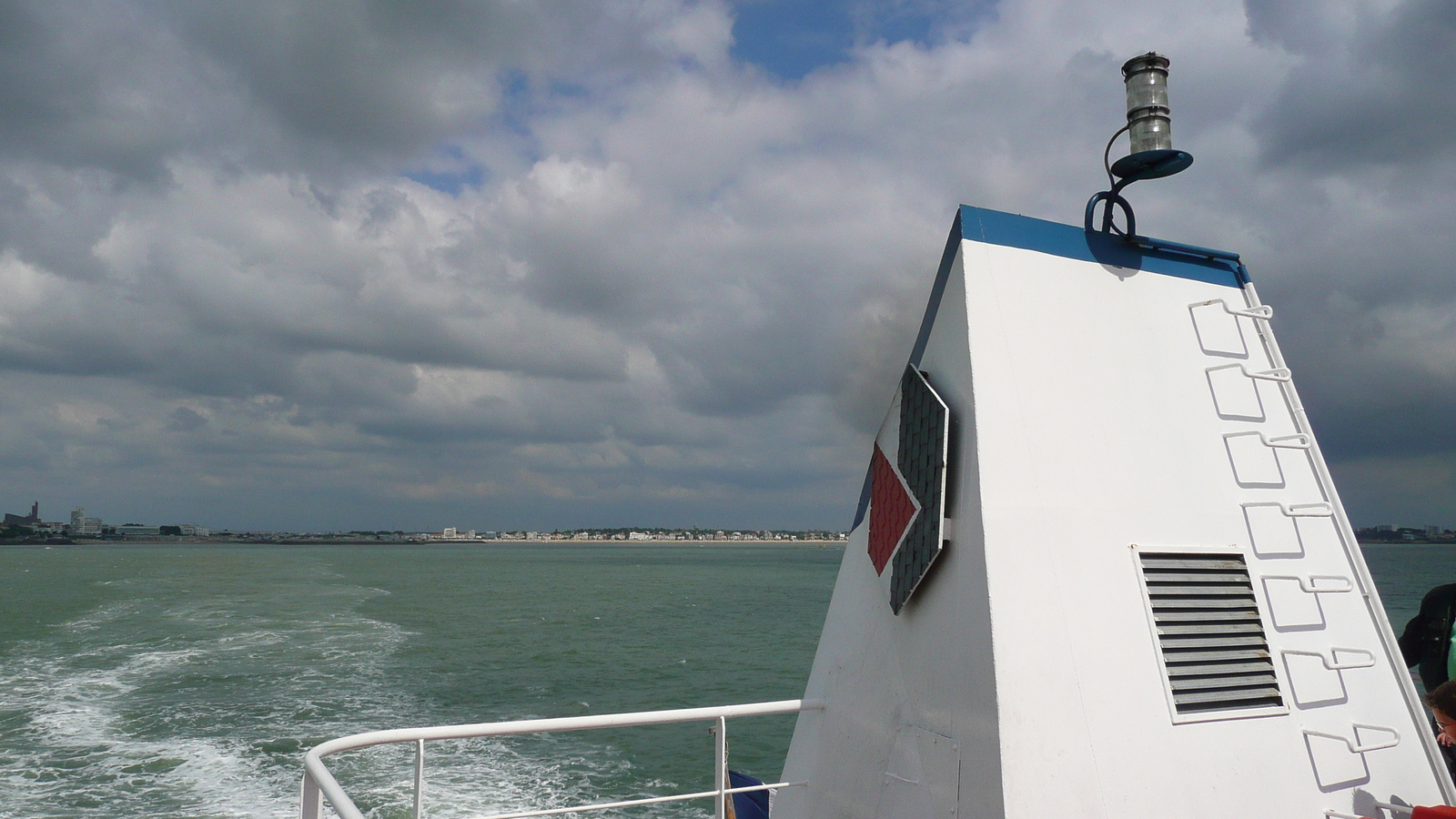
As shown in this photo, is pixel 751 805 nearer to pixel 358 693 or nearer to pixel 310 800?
pixel 310 800

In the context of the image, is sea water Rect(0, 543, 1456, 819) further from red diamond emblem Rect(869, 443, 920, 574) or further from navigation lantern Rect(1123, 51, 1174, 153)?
navigation lantern Rect(1123, 51, 1174, 153)

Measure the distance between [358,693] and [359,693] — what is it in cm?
16

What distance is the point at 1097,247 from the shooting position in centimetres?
405

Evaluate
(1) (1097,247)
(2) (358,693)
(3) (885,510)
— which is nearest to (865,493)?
(3) (885,510)

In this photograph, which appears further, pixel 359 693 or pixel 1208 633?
pixel 359 693

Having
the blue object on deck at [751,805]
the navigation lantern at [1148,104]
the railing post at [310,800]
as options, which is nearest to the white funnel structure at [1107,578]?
the navigation lantern at [1148,104]

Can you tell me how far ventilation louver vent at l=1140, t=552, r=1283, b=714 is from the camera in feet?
10.8

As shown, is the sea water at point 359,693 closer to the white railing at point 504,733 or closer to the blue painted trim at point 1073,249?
the white railing at point 504,733

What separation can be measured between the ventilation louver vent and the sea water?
11803 mm

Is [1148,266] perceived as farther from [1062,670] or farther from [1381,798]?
[1381,798]

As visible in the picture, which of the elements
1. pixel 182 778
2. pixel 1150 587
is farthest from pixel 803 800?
pixel 182 778

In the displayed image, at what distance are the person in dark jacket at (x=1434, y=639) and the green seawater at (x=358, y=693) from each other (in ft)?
37.3

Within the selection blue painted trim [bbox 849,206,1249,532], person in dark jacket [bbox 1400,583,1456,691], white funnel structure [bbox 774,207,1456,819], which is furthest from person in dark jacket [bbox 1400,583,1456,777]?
blue painted trim [bbox 849,206,1249,532]

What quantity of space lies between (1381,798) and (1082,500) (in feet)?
5.34
